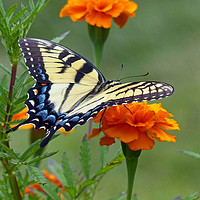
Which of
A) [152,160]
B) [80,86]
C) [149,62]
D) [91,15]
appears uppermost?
[91,15]

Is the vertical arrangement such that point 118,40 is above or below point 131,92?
below

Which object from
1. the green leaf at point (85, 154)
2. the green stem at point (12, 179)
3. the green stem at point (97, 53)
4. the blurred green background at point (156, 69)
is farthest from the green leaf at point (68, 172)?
the blurred green background at point (156, 69)

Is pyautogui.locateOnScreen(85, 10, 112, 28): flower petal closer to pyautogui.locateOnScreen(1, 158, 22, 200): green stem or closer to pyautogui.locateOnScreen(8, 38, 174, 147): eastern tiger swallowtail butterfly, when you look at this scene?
pyautogui.locateOnScreen(8, 38, 174, 147): eastern tiger swallowtail butterfly

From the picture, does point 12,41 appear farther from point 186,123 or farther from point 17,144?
point 186,123

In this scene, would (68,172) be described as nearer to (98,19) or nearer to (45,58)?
(45,58)

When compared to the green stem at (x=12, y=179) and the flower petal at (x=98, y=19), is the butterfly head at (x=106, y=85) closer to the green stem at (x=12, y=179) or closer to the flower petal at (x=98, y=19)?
the flower petal at (x=98, y=19)

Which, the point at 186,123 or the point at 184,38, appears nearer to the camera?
the point at 186,123

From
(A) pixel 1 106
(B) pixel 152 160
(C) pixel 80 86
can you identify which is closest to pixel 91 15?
(C) pixel 80 86

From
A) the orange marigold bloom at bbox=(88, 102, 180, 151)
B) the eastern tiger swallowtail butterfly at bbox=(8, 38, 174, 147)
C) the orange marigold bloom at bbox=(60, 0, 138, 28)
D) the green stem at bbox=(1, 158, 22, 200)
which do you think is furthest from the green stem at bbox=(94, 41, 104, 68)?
the green stem at bbox=(1, 158, 22, 200)

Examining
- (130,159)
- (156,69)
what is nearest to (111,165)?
(130,159)

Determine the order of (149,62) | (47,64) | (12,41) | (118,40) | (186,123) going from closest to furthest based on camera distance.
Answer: (12,41) < (47,64) < (186,123) < (149,62) < (118,40)
